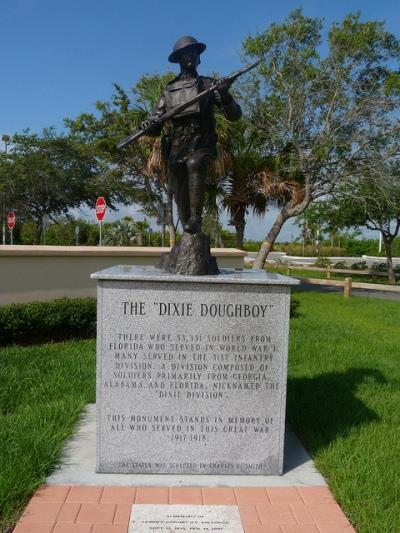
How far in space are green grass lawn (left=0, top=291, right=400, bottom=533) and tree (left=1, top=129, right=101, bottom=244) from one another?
19.2 m

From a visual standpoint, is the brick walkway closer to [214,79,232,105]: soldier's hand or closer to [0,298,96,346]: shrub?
[214,79,232,105]: soldier's hand

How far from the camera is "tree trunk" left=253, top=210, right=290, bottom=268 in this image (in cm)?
1573

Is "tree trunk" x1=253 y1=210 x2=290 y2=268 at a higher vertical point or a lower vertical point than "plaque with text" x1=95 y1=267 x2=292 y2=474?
higher

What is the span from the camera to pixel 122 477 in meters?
3.58

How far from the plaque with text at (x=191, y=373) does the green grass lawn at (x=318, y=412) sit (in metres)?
0.55

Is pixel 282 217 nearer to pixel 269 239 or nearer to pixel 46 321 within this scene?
pixel 269 239

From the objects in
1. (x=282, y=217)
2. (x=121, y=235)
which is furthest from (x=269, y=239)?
(x=121, y=235)

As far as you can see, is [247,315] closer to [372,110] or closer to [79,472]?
[79,472]

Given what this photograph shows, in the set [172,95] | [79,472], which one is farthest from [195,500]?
[172,95]

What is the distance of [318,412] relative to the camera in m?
4.90

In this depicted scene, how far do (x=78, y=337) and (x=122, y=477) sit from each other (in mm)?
5588

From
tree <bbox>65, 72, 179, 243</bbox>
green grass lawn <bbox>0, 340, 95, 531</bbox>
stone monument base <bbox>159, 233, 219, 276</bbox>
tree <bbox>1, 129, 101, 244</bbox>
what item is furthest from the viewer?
tree <bbox>1, 129, 101, 244</bbox>

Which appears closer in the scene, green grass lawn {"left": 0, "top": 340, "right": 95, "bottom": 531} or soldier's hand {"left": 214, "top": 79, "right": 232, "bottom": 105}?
green grass lawn {"left": 0, "top": 340, "right": 95, "bottom": 531}

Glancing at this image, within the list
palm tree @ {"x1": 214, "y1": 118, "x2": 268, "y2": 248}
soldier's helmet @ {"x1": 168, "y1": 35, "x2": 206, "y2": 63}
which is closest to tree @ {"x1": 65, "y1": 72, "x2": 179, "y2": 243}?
palm tree @ {"x1": 214, "y1": 118, "x2": 268, "y2": 248}
